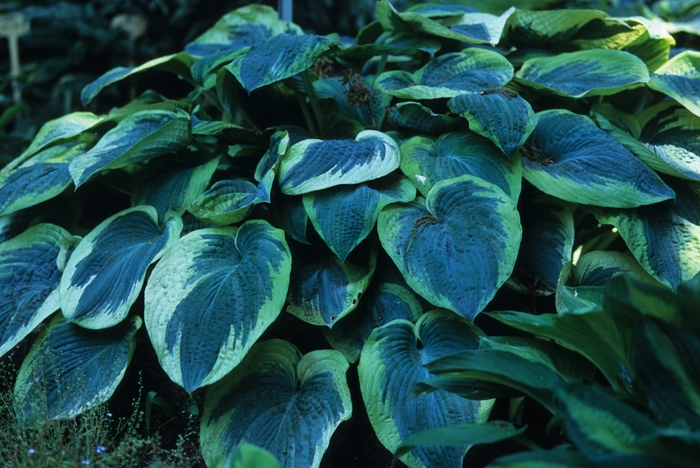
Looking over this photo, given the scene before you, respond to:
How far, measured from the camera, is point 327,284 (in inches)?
61.1

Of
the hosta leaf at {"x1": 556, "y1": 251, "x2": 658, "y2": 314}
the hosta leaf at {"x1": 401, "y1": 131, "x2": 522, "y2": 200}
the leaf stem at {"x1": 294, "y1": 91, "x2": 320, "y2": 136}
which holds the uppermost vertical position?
the hosta leaf at {"x1": 401, "y1": 131, "x2": 522, "y2": 200}

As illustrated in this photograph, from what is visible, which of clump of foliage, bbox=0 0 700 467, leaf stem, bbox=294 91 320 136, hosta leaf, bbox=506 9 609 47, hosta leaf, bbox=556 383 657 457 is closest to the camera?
hosta leaf, bbox=556 383 657 457

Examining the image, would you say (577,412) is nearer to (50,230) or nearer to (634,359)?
(634,359)

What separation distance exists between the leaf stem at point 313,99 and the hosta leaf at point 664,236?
2.81ft

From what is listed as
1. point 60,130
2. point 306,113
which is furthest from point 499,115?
point 60,130

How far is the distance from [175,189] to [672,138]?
1.49 m

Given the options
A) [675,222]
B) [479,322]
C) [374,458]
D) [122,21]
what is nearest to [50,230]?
[374,458]

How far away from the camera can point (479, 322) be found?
1.60 meters

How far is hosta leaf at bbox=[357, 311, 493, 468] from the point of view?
4.31 ft

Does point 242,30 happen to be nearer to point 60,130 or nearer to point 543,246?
point 60,130

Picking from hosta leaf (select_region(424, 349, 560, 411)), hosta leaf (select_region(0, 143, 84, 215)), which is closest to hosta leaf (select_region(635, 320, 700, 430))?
hosta leaf (select_region(424, 349, 560, 411))

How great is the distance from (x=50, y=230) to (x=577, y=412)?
1571mm

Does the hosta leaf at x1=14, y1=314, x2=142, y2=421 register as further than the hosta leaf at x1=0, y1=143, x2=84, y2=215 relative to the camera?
No

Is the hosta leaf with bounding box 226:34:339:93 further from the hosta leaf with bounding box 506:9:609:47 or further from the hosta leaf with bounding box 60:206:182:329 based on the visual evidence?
the hosta leaf with bounding box 506:9:609:47
